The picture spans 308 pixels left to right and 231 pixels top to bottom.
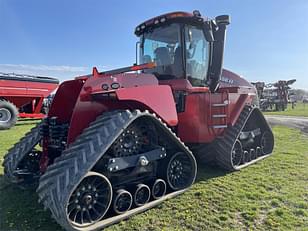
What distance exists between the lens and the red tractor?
3078 mm

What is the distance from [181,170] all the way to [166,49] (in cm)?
210

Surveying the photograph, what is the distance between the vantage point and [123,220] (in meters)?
3.34

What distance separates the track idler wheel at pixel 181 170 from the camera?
412 cm

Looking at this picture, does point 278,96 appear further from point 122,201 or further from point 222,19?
point 122,201

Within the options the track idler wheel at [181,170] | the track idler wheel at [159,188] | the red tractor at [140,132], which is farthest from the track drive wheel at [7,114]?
the track idler wheel at [159,188]

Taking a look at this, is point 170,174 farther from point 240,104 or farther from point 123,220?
point 240,104

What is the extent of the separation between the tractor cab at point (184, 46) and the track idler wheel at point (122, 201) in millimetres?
2244

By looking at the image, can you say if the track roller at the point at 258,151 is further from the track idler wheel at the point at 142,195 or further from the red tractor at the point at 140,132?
the track idler wheel at the point at 142,195

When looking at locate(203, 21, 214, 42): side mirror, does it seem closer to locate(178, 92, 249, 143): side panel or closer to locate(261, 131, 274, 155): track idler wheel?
locate(178, 92, 249, 143): side panel

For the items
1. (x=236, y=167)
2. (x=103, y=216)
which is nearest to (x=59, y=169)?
(x=103, y=216)

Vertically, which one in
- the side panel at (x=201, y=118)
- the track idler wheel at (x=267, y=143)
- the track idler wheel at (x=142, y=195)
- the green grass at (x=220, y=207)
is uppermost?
the side panel at (x=201, y=118)

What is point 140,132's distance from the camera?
3762 mm

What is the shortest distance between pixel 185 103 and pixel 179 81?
38cm

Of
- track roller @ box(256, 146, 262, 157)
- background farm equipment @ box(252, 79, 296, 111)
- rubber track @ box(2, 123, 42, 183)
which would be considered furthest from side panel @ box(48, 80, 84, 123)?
background farm equipment @ box(252, 79, 296, 111)
